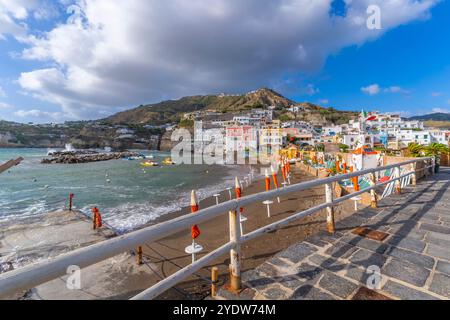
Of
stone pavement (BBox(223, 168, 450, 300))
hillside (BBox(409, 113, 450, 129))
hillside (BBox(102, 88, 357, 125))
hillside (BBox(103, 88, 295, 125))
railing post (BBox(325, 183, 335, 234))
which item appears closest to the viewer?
stone pavement (BBox(223, 168, 450, 300))

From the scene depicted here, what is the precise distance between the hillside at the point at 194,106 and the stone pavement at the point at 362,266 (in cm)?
13448

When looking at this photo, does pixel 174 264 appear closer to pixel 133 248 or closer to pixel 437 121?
pixel 133 248

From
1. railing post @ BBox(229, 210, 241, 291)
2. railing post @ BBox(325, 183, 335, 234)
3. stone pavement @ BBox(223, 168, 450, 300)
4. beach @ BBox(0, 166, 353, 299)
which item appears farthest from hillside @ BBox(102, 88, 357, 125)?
railing post @ BBox(229, 210, 241, 291)

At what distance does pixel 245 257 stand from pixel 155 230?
5.84 meters

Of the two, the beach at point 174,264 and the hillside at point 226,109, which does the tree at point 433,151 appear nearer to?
the beach at point 174,264

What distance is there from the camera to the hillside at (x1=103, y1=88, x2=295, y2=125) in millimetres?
147625

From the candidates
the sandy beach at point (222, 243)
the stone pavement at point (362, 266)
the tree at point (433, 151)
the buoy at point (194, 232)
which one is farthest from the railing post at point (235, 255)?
the tree at point (433, 151)

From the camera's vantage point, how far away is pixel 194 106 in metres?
184

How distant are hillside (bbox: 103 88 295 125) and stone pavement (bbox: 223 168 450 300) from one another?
13448 centimetres

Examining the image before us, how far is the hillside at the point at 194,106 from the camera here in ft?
484

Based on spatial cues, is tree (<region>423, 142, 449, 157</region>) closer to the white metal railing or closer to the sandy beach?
the sandy beach

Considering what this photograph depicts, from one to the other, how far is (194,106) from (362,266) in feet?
625

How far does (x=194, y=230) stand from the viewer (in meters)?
6.36

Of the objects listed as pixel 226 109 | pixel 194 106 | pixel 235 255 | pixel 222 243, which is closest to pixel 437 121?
pixel 226 109
